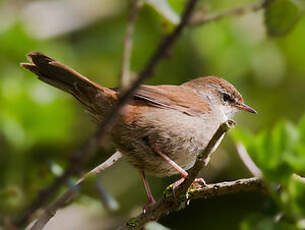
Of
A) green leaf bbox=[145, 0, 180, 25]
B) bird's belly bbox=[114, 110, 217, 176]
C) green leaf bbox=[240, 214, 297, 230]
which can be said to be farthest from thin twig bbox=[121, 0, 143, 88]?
bird's belly bbox=[114, 110, 217, 176]

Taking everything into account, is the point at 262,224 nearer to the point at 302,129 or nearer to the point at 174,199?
the point at 302,129

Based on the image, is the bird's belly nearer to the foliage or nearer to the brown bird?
the brown bird

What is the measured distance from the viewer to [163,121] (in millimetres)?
4223

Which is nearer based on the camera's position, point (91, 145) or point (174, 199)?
point (91, 145)

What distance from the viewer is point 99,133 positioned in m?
1.56

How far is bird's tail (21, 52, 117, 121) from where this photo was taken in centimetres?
340

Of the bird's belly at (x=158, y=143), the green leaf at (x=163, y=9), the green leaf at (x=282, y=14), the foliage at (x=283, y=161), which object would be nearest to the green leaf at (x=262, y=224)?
the foliage at (x=283, y=161)

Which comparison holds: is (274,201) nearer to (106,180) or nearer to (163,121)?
(163,121)

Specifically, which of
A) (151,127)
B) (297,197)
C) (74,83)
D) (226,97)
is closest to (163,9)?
(74,83)

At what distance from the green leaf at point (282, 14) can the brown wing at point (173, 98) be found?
1.25m

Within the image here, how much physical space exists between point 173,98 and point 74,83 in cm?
105

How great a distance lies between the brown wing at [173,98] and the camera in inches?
170

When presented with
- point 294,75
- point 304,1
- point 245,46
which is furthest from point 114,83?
point 304,1

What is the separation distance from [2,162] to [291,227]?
14.8ft
